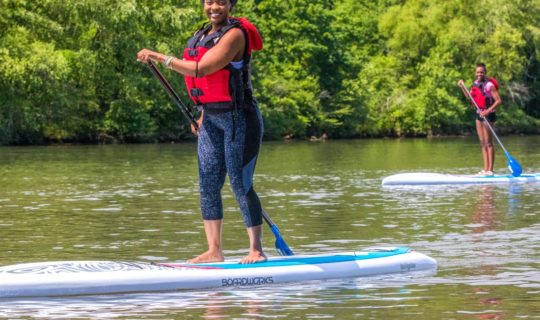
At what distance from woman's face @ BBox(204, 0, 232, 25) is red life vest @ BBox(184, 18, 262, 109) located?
7 cm

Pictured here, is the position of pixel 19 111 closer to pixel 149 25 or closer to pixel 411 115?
pixel 149 25

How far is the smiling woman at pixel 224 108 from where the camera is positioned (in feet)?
30.1

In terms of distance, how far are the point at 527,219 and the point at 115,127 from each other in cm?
3490

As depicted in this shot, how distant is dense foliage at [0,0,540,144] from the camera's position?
44750 millimetres

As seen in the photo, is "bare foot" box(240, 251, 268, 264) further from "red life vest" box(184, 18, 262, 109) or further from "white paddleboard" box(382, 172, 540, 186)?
"white paddleboard" box(382, 172, 540, 186)

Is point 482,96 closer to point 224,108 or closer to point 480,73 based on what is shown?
point 480,73

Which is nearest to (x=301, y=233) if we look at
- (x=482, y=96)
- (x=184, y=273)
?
(x=184, y=273)

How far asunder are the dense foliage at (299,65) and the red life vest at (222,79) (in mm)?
32408

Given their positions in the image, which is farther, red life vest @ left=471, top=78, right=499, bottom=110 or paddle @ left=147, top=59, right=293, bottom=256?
red life vest @ left=471, top=78, right=499, bottom=110

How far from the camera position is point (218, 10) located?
30.6 feet

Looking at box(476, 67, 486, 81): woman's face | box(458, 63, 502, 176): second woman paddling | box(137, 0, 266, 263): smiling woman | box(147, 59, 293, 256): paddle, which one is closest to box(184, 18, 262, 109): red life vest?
box(137, 0, 266, 263): smiling woman

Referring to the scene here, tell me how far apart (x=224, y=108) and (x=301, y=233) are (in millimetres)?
Answer: 3743

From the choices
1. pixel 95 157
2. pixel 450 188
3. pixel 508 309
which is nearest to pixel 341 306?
pixel 508 309

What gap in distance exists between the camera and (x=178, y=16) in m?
47.0
